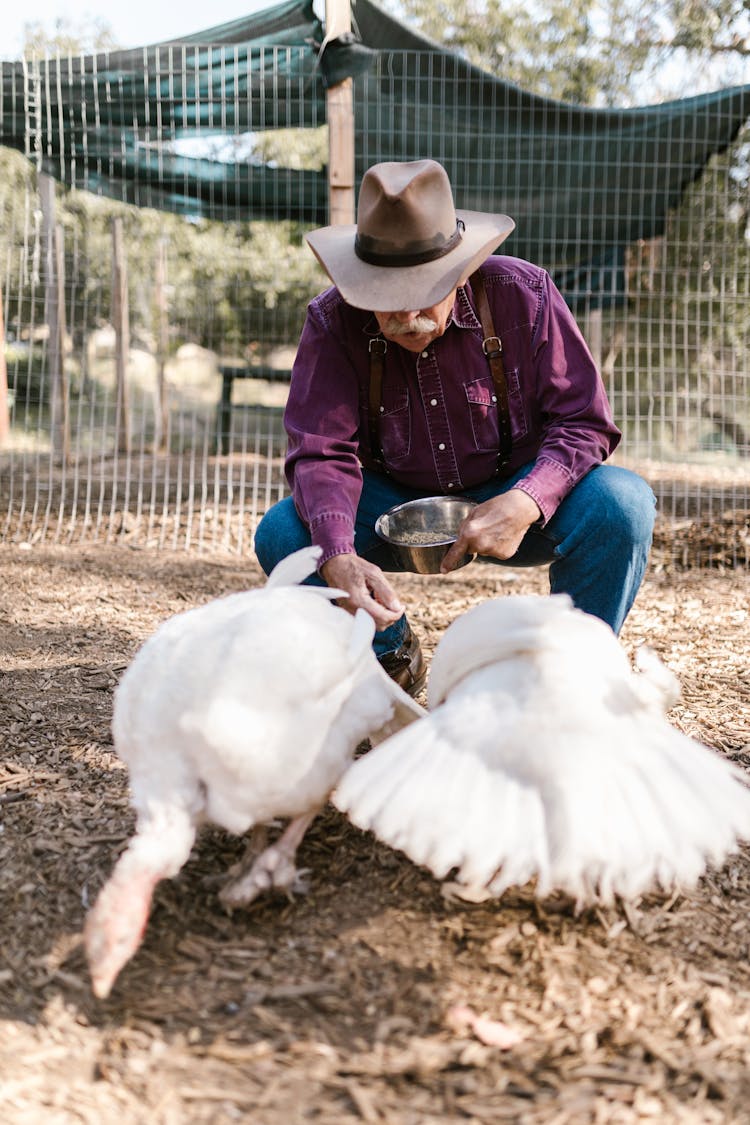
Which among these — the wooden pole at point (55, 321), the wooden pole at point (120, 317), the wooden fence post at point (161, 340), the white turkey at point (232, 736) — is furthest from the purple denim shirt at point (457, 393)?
the wooden pole at point (120, 317)

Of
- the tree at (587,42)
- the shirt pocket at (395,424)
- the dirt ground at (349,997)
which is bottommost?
the dirt ground at (349,997)

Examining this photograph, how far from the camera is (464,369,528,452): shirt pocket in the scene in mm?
2820

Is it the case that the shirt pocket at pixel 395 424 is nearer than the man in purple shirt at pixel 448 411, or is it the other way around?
the man in purple shirt at pixel 448 411

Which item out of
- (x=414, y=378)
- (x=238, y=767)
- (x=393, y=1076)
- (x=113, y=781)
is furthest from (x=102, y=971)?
(x=414, y=378)

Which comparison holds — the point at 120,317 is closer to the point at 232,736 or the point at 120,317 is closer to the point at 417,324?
the point at 417,324

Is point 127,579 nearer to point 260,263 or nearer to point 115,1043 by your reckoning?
point 115,1043

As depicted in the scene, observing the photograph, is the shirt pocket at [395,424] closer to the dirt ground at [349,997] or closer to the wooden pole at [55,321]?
the dirt ground at [349,997]

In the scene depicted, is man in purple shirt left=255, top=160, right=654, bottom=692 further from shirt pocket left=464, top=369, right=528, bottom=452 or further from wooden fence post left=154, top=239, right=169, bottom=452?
wooden fence post left=154, top=239, right=169, bottom=452

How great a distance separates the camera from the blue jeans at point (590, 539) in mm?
2656

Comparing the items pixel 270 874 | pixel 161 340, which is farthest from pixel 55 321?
pixel 270 874

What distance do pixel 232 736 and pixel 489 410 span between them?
60.1 inches

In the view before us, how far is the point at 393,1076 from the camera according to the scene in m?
1.49

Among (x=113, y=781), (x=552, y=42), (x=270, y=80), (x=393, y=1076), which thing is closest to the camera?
(x=393, y=1076)

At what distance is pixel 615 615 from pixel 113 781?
1.50 metres
